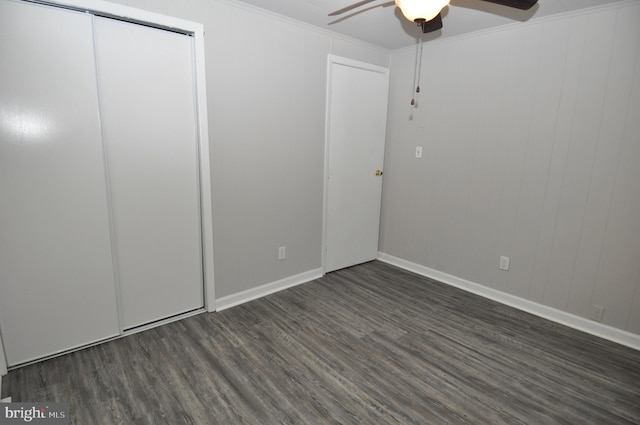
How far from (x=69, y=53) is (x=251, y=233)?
171 cm

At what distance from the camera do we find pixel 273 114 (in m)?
2.90

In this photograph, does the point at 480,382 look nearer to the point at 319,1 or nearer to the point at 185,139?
the point at 185,139

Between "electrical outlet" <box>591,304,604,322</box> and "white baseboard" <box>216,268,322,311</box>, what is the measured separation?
7.63 feet

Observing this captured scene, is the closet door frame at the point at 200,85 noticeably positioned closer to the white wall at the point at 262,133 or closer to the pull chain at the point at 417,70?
the white wall at the point at 262,133

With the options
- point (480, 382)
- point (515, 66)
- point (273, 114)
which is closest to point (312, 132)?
point (273, 114)

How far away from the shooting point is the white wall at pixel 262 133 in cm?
255

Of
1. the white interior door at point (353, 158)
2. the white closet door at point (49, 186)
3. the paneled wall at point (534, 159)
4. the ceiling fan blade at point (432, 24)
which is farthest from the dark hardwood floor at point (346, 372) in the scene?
the ceiling fan blade at point (432, 24)

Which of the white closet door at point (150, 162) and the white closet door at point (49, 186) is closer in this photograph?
the white closet door at point (49, 186)

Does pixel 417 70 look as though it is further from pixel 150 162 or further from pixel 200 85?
pixel 150 162

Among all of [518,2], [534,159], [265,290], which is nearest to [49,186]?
[265,290]

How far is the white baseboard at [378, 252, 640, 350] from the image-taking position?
2505mm

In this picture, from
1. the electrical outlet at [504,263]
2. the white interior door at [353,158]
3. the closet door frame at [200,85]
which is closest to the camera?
the closet door frame at [200,85]

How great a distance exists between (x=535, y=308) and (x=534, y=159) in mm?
1277

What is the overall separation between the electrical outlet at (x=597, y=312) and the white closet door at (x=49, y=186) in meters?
3.59
